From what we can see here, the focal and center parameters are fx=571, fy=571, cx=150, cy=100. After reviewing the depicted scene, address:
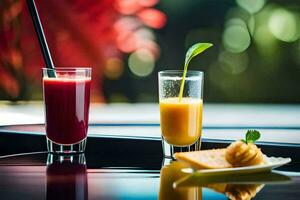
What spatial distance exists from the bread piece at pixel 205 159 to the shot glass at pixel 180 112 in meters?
0.13

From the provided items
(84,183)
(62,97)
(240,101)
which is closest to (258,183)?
(84,183)

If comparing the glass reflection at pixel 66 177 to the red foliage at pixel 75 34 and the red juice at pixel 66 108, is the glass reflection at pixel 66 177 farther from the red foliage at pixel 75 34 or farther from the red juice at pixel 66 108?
the red foliage at pixel 75 34

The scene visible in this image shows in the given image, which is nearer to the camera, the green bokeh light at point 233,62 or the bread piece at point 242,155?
the bread piece at point 242,155

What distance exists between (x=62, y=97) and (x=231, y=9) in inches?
23.9

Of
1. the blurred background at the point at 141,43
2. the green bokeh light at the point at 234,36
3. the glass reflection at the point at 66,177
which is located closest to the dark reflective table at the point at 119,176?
the glass reflection at the point at 66,177

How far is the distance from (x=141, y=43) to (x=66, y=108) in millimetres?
408

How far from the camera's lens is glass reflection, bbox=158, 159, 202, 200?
3.21 ft

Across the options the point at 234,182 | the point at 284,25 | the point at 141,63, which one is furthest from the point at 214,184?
the point at 284,25

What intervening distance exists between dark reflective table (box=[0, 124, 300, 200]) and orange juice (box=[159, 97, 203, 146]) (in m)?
0.06

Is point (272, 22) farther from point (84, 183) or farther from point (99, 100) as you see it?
point (84, 183)

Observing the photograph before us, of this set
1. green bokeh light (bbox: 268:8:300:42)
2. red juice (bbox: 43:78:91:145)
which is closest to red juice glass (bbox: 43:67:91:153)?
red juice (bbox: 43:78:91:145)

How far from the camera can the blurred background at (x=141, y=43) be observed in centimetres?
164

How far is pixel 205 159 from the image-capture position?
1120mm

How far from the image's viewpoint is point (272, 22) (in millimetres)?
1655
